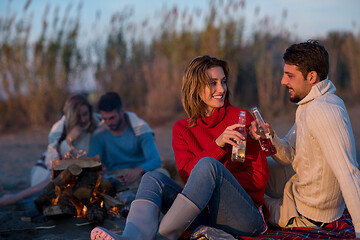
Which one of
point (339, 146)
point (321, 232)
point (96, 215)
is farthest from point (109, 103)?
point (339, 146)

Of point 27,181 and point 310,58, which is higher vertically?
point 310,58

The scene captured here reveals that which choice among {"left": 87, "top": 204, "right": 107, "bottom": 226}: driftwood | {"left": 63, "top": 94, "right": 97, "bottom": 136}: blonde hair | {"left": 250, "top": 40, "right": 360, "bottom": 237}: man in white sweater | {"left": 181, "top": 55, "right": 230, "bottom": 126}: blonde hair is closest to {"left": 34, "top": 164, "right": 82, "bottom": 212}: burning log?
{"left": 87, "top": 204, "right": 107, "bottom": 226}: driftwood

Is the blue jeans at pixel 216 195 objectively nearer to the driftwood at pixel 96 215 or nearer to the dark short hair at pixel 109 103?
the driftwood at pixel 96 215

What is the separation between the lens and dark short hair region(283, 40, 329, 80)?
298cm

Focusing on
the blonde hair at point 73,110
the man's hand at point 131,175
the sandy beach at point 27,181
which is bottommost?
the sandy beach at point 27,181

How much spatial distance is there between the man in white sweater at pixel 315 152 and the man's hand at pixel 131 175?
5.78ft

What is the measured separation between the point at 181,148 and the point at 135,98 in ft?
25.2

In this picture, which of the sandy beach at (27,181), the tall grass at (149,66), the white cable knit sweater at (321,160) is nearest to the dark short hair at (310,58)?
the white cable knit sweater at (321,160)

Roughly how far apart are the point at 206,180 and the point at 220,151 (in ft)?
1.07

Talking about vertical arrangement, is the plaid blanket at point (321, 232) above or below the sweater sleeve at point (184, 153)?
below

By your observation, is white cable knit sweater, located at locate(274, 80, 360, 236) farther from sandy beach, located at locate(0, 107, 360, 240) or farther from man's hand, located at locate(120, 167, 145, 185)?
man's hand, located at locate(120, 167, 145, 185)

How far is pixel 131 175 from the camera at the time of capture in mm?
4617

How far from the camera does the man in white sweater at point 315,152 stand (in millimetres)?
2586

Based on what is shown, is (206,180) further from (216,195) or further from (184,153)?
(184,153)
